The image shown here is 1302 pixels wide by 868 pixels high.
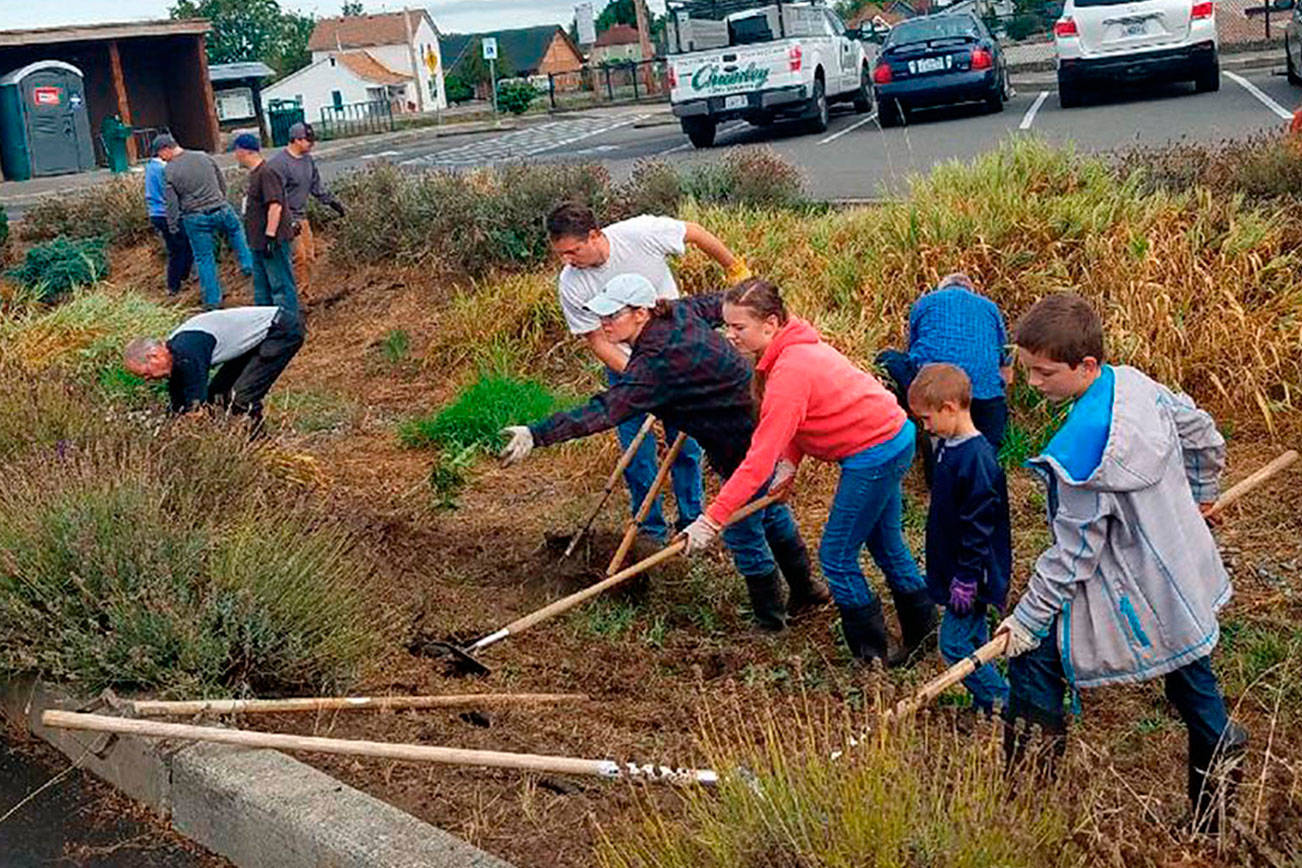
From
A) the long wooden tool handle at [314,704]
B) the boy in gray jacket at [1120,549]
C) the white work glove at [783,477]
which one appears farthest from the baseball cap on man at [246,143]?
the boy in gray jacket at [1120,549]

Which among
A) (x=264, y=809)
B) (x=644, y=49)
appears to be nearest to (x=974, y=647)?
(x=264, y=809)

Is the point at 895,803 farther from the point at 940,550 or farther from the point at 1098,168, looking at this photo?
the point at 1098,168

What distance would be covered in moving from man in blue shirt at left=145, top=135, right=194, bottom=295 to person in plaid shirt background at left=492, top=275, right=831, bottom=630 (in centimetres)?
969

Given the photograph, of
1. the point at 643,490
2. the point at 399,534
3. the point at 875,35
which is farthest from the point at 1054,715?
the point at 875,35

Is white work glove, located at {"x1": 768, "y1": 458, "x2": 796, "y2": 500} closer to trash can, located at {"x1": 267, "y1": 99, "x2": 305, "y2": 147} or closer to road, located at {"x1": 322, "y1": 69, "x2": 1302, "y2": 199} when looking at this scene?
road, located at {"x1": 322, "y1": 69, "x2": 1302, "y2": 199}

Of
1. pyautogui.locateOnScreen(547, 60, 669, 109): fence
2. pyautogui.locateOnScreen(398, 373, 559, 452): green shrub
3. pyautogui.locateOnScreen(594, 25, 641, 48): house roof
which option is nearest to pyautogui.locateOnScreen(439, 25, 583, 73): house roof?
pyautogui.locateOnScreen(594, 25, 641, 48): house roof

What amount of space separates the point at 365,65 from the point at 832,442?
342 ft

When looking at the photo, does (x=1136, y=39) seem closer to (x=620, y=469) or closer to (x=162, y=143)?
(x=162, y=143)

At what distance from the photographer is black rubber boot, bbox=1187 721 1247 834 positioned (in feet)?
12.0

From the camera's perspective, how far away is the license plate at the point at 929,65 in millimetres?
20984

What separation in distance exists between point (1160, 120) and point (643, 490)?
12.6 meters

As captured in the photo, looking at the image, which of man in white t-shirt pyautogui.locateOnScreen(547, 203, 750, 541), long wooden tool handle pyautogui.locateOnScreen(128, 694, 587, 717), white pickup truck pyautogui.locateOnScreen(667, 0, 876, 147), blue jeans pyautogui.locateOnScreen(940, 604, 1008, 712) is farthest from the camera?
white pickup truck pyautogui.locateOnScreen(667, 0, 876, 147)

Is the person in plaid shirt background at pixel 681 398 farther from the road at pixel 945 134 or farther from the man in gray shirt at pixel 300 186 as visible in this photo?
the man in gray shirt at pixel 300 186

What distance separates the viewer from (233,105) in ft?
178
